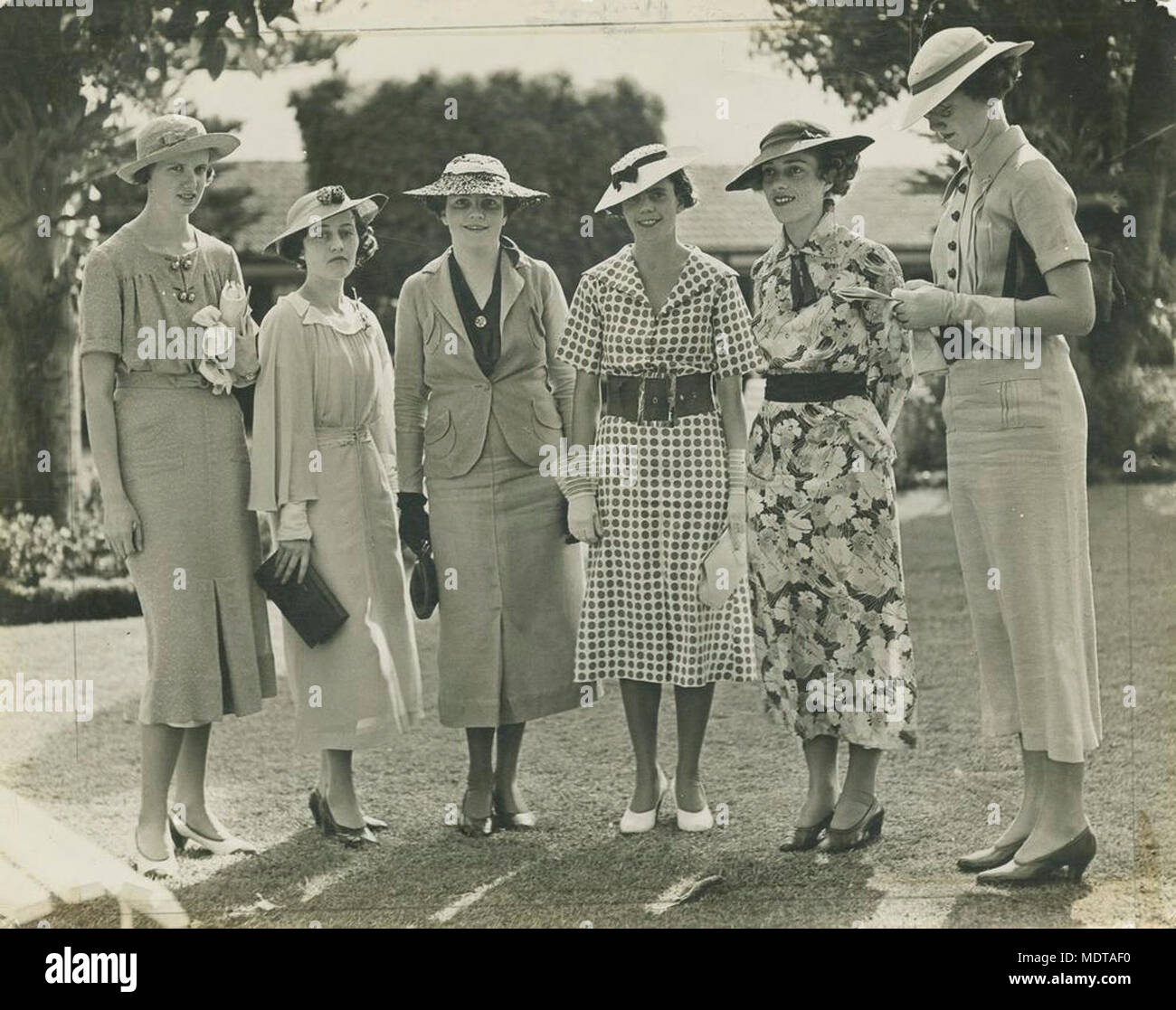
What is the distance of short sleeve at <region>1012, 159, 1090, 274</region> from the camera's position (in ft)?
16.5

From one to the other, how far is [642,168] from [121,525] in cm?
224

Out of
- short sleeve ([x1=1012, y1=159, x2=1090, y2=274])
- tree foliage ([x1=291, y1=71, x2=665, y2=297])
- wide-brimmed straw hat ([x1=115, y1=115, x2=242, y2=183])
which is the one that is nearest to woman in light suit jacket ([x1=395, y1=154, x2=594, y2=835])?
tree foliage ([x1=291, y1=71, x2=665, y2=297])

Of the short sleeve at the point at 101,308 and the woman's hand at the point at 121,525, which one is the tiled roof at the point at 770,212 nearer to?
the short sleeve at the point at 101,308

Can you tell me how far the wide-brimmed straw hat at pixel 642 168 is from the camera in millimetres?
5391

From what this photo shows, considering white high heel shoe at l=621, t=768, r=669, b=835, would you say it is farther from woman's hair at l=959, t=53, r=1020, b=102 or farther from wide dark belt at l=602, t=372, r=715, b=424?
woman's hair at l=959, t=53, r=1020, b=102

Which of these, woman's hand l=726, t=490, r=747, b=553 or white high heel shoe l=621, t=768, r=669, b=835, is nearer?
woman's hand l=726, t=490, r=747, b=553

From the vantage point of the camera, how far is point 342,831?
5566mm

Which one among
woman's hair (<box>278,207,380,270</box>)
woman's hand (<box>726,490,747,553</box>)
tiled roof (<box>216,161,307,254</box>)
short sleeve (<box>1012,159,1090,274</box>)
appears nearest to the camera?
short sleeve (<box>1012,159,1090,274</box>)

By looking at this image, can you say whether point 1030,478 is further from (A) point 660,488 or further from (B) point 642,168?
(B) point 642,168

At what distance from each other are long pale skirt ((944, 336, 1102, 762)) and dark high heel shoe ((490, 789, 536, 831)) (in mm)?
1810

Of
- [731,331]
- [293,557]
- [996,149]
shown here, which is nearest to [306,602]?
[293,557]

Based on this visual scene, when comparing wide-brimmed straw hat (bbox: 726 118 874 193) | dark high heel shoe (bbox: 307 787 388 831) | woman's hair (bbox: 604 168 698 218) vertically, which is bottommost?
dark high heel shoe (bbox: 307 787 388 831)
